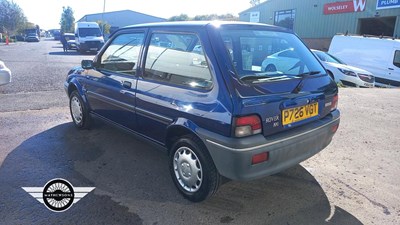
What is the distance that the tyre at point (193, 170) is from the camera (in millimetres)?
2760

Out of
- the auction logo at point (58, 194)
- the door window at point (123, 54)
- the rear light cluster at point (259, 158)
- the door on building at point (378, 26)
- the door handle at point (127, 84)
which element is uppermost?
the door on building at point (378, 26)

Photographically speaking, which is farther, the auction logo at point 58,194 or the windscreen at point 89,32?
the windscreen at point 89,32

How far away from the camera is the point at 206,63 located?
8.95 ft

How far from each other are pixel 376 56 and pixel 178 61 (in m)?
12.6

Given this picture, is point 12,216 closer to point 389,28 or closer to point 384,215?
point 384,215

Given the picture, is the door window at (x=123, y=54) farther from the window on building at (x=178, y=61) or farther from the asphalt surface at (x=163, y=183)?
the asphalt surface at (x=163, y=183)

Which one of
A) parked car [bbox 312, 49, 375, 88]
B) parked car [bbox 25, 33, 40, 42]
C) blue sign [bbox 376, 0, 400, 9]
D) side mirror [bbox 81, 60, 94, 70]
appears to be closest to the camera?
side mirror [bbox 81, 60, 94, 70]

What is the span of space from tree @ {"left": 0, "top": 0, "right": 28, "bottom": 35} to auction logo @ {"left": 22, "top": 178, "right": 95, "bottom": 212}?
68852 mm

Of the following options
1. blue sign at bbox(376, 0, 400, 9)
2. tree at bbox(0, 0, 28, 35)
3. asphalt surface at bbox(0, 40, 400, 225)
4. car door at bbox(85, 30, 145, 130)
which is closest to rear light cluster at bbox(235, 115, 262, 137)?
asphalt surface at bbox(0, 40, 400, 225)

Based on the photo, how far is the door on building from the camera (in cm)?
2009

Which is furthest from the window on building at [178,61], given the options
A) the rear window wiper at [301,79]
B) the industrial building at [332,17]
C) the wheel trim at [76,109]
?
the industrial building at [332,17]

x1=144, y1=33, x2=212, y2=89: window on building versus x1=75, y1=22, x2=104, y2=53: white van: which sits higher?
x1=75, y1=22, x2=104, y2=53: white van

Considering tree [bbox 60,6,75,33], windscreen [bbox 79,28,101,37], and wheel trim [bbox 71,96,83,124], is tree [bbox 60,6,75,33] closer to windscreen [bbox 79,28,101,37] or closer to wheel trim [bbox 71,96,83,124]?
windscreen [bbox 79,28,101,37]

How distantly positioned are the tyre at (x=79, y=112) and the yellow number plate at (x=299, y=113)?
3.24 m
